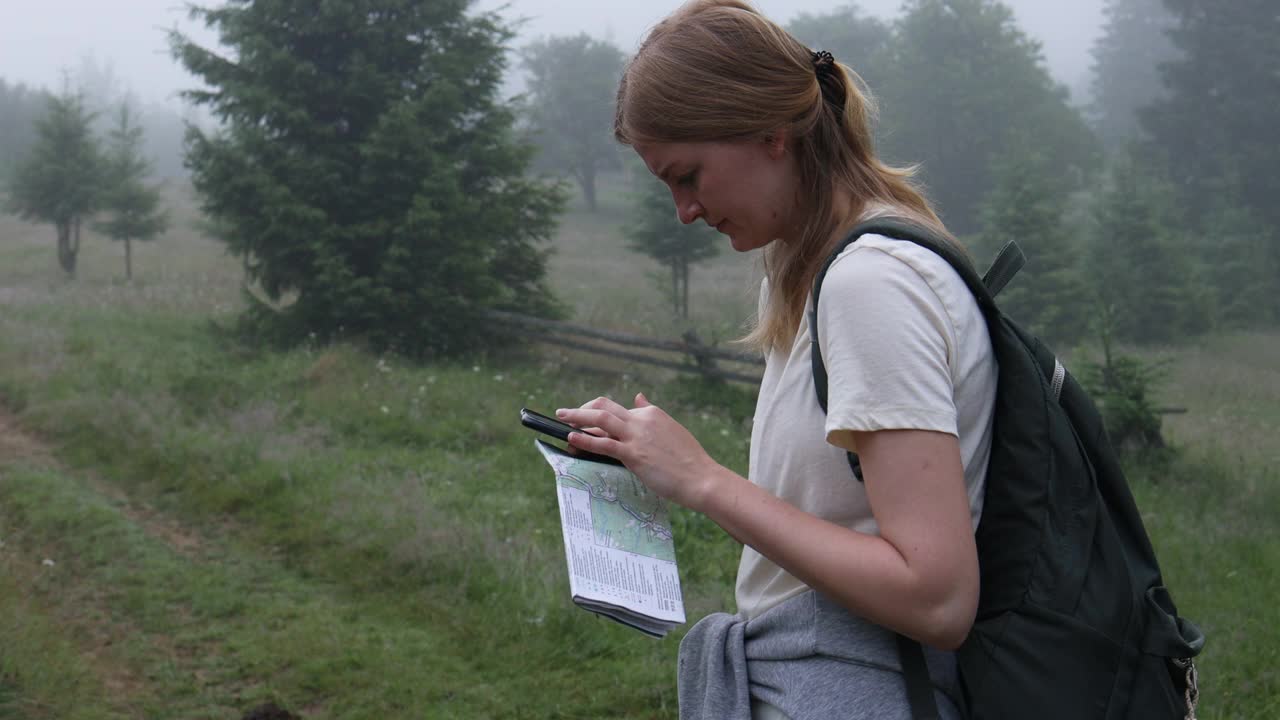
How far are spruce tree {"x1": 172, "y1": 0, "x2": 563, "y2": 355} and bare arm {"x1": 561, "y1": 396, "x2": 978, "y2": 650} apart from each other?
13500 mm

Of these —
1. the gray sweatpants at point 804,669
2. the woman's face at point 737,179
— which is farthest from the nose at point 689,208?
the gray sweatpants at point 804,669

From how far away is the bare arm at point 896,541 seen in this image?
137 centimetres

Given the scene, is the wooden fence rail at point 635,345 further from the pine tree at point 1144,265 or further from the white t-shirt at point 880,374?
the pine tree at point 1144,265

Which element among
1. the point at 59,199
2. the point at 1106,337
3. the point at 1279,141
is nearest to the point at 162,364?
the point at 1106,337

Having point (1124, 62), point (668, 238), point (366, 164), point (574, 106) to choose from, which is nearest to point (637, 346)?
point (366, 164)

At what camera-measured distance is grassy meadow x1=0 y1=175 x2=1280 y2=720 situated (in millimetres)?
5141

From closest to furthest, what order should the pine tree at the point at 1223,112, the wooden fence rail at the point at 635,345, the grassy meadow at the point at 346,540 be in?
the grassy meadow at the point at 346,540 < the wooden fence rail at the point at 635,345 < the pine tree at the point at 1223,112

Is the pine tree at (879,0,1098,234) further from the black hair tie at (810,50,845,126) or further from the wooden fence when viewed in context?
the black hair tie at (810,50,845,126)

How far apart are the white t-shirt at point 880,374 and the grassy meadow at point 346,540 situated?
33.4 inches

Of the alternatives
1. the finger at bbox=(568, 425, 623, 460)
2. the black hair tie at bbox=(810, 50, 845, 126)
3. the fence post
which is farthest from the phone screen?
the fence post

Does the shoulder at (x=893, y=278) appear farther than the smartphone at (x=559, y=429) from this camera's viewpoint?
No

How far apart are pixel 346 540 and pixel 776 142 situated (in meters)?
5.98

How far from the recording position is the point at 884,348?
1388mm

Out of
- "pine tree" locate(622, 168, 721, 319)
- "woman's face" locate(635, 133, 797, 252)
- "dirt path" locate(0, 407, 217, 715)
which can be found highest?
"woman's face" locate(635, 133, 797, 252)
